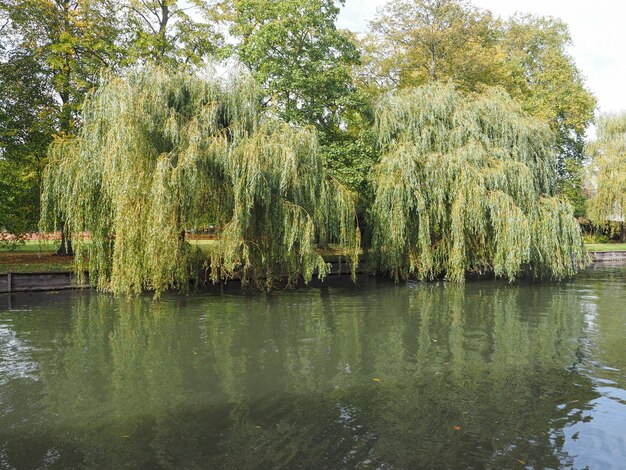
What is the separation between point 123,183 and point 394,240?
9.20 m

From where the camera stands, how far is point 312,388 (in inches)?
282

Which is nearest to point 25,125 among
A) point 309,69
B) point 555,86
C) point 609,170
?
point 309,69

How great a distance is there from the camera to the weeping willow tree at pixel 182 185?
45.2ft

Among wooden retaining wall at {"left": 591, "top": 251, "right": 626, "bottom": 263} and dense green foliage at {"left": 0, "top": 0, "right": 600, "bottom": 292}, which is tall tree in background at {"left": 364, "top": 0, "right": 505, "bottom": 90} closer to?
dense green foliage at {"left": 0, "top": 0, "right": 600, "bottom": 292}

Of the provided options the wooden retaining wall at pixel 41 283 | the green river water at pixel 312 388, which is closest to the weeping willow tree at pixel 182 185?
the wooden retaining wall at pixel 41 283

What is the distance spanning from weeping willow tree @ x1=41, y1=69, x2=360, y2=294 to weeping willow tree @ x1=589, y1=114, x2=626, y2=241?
25.9 meters

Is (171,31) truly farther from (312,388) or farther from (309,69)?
(312,388)

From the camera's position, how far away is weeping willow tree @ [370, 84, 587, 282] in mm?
17188

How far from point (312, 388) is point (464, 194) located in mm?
11957

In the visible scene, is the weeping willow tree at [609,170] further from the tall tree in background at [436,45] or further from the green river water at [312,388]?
the green river water at [312,388]

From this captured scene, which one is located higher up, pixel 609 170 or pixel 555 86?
pixel 555 86

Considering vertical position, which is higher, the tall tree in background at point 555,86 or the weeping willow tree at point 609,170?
the tall tree in background at point 555,86

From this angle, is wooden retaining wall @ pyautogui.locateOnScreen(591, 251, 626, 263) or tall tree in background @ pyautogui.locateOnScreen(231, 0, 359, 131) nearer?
tall tree in background @ pyautogui.locateOnScreen(231, 0, 359, 131)

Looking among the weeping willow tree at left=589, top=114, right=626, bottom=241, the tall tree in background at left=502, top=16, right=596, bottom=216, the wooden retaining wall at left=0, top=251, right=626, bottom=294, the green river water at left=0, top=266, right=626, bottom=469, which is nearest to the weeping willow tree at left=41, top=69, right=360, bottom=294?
the wooden retaining wall at left=0, top=251, right=626, bottom=294
